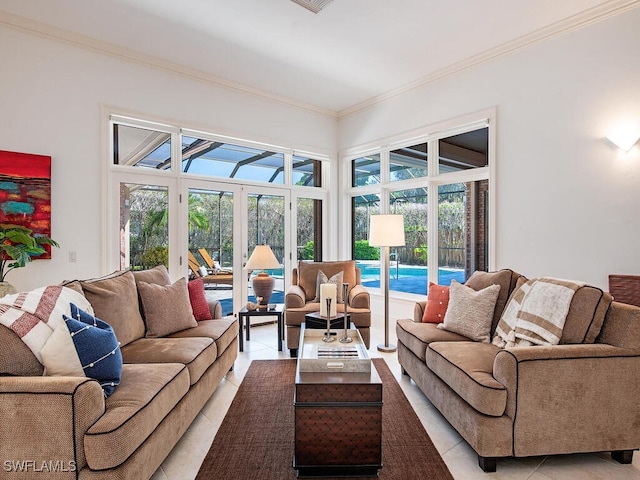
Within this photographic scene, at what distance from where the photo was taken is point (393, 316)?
494 cm

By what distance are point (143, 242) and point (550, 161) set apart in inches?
172

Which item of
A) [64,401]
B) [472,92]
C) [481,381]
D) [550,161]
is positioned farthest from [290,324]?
[472,92]

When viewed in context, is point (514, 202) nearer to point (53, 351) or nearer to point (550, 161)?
point (550, 161)

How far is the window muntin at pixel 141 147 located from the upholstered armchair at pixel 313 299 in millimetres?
2103

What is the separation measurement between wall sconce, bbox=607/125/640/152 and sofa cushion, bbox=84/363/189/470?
379 centimetres

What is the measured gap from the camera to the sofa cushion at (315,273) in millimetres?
4254

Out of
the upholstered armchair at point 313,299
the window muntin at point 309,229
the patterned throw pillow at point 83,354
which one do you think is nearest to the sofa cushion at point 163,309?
the patterned throw pillow at point 83,354

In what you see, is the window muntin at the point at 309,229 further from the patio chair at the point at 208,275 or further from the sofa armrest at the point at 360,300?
the sofa armrest at the point at 360,300

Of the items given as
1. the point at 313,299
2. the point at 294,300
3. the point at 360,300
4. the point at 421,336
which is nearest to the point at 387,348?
the point at 360,300

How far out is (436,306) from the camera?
10.0 feet

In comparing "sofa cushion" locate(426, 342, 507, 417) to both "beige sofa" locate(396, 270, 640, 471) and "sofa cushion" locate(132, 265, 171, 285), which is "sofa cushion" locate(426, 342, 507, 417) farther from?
"sofa cushion" locate(132, 265, 171, 285)

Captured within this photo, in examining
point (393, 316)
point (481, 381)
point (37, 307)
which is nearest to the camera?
point (37, 307)

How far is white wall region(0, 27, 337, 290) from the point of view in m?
3.26

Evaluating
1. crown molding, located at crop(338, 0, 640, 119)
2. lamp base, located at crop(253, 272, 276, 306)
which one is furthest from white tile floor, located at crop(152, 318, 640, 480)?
crown molding, located at crop(338, 0, 640, 119)
